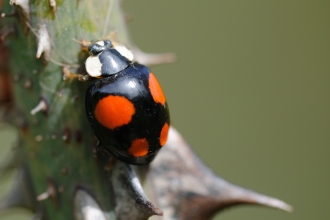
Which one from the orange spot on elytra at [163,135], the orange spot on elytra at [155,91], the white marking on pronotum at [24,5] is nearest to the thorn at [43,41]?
the white marking on pronotum at [24,5]

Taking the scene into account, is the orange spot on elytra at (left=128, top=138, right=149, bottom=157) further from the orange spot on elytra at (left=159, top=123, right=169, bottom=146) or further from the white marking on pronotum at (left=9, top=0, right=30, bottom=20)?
the white marking on pronotum at (left=9, top=0, right=30, bottom=20)

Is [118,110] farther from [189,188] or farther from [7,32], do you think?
[7,32]

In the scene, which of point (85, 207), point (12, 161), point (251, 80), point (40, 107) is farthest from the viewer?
point (251, 80)

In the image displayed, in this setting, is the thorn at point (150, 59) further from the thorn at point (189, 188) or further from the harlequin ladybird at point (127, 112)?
the thorn at point (189, 188)

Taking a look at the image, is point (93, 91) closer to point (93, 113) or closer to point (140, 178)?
point (93, 113)

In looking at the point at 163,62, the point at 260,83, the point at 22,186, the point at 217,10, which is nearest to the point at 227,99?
the point at 260,83

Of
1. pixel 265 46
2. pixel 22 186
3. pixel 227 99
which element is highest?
pixel 22 186

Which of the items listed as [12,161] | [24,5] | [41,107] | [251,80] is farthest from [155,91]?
[251,80]
